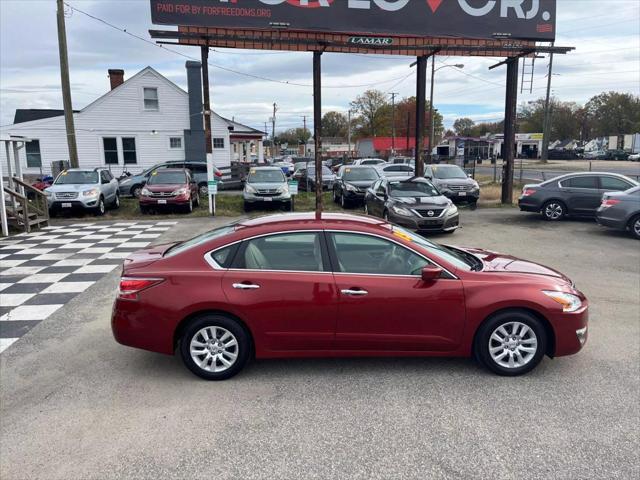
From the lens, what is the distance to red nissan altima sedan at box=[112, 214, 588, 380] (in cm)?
433

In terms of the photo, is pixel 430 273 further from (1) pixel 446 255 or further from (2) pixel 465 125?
(2) pixel 465 125

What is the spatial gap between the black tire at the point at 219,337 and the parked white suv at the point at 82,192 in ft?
44.1

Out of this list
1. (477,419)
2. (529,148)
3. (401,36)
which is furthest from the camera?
(529,148)

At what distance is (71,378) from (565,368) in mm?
4628

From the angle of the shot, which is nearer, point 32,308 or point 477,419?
point 477,419

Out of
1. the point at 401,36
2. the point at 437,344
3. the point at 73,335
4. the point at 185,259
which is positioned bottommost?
the point at 73,335

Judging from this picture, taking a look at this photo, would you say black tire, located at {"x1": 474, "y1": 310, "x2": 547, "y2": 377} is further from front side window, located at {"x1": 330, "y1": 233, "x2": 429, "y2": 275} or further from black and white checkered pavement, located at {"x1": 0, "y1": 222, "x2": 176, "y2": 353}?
black and white checkered pavement, located at {"x1": 0, "y1": 222, "x2": 176, "y2": 353}

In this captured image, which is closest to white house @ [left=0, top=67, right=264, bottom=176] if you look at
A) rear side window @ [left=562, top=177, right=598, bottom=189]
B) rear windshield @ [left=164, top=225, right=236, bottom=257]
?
rear side window @ [left=562, top=177, right=598, bottom=189]

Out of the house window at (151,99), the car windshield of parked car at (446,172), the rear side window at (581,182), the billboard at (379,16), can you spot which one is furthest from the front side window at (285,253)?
the house window at (151,99)

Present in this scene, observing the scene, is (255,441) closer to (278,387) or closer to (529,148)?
(278,387)

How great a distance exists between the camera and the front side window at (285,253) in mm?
4457

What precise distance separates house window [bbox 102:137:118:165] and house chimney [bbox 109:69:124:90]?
13.0 ft

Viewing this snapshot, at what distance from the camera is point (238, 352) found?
4.40 metres

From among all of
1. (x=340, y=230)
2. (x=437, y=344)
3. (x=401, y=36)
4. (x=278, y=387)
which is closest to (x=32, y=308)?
(x=278, y=387)
